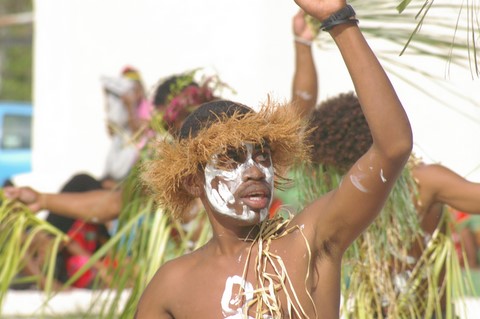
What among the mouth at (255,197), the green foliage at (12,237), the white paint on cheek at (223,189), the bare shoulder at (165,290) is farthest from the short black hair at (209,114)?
the green foliage at (12,237)

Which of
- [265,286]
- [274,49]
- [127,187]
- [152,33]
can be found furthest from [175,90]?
[152,33]

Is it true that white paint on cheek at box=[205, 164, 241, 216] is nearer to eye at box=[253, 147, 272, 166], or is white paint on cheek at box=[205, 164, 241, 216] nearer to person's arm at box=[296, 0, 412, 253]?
eye at box=[253, 147, 272, 166]

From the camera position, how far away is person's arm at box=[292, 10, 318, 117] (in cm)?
454

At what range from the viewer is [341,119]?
3832 millimetres

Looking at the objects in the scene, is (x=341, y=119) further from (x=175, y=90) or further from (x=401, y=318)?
(x=175, y=90)

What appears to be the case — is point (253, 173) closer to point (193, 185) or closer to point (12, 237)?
point (193, 185)

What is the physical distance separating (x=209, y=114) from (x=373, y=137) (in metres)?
0.53

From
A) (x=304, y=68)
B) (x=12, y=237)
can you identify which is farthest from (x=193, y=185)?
(x=12, y=237)

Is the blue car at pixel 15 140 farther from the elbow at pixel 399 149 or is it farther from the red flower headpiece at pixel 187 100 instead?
the elbow at pixel 399 149

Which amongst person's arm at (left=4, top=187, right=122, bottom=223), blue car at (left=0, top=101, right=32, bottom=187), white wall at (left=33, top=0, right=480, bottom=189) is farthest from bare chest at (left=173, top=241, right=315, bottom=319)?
blue car at (left=0, top=101, right=32, bottom=187)

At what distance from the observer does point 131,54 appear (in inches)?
366

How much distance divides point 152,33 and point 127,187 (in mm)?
4480

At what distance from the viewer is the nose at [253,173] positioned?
2.84 meters

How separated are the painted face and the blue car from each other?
873 cm
